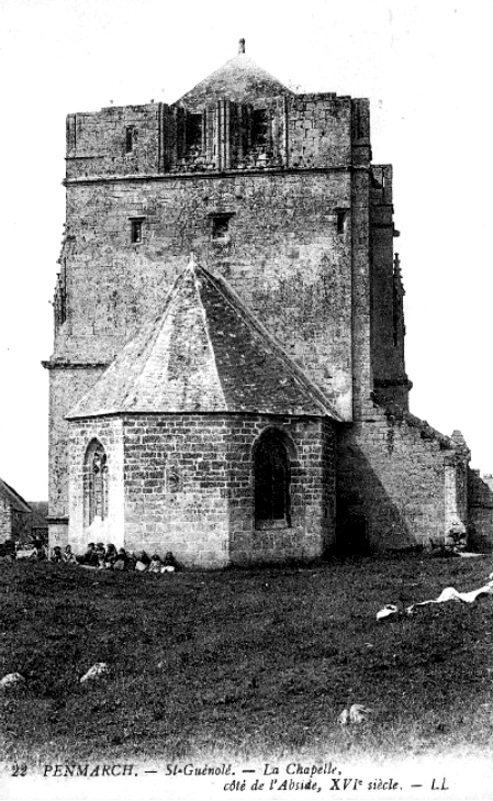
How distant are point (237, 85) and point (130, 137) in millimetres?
4079

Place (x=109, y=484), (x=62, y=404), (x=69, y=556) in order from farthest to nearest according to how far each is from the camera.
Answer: (x=62, y=404) < (x=69, y=556) < (x=109, y=484)

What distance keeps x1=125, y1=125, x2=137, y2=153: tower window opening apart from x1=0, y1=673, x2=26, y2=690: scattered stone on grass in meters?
20.3

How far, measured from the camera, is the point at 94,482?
89.0 feet

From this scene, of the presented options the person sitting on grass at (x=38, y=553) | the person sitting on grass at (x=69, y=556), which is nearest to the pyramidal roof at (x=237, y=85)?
the person sitting on grass at (x=38, y=553)

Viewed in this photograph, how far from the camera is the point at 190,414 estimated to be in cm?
2552

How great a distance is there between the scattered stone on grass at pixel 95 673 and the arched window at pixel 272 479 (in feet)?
39.3

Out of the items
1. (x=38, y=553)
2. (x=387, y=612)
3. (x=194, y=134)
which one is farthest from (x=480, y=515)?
(x=387, y=612)

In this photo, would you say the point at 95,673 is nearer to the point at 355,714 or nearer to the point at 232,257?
the point at 355,714

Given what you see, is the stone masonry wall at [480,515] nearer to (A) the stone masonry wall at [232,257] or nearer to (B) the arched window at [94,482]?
(A) the stone masonry wall at [232,257]

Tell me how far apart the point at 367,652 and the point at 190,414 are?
12.1 metres

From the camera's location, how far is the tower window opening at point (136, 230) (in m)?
31.2

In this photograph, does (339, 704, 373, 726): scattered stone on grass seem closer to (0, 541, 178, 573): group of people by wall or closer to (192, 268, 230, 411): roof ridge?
(0, 541, 178, 573): group of people by wall

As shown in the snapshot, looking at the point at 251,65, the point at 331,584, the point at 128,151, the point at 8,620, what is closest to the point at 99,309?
the point at 128,151

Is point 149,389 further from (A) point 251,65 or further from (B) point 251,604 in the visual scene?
(A) point 251,65
